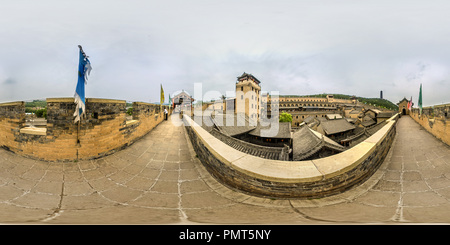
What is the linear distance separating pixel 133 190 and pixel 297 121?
175 ft

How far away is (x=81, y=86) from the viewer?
14.6ft

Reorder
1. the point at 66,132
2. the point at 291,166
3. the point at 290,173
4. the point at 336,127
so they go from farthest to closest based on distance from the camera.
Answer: the point at 336,127 < the point at 66,132 < the point at 291,166 < the point at 290,173

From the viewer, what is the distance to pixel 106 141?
5000 millimetres

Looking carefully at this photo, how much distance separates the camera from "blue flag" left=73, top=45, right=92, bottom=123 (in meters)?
4.34

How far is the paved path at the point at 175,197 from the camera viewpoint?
8.63 feet

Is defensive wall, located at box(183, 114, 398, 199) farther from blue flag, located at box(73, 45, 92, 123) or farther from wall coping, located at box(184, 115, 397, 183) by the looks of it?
blue flag, located at box(73, 45, 92, 123)

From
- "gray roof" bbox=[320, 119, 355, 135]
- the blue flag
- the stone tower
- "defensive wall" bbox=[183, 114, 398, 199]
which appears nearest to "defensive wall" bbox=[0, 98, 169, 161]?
the blue flag

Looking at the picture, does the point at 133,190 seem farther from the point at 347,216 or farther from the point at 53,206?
the point at 347,216

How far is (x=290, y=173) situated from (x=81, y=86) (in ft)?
18.8

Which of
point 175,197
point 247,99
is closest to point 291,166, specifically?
point 175,197

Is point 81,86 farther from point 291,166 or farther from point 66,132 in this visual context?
point 291,166

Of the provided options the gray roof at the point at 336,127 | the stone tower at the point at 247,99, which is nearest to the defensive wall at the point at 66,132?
the gray roof at the point at 336,127

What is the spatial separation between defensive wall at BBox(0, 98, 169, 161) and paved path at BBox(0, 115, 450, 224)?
29cm
